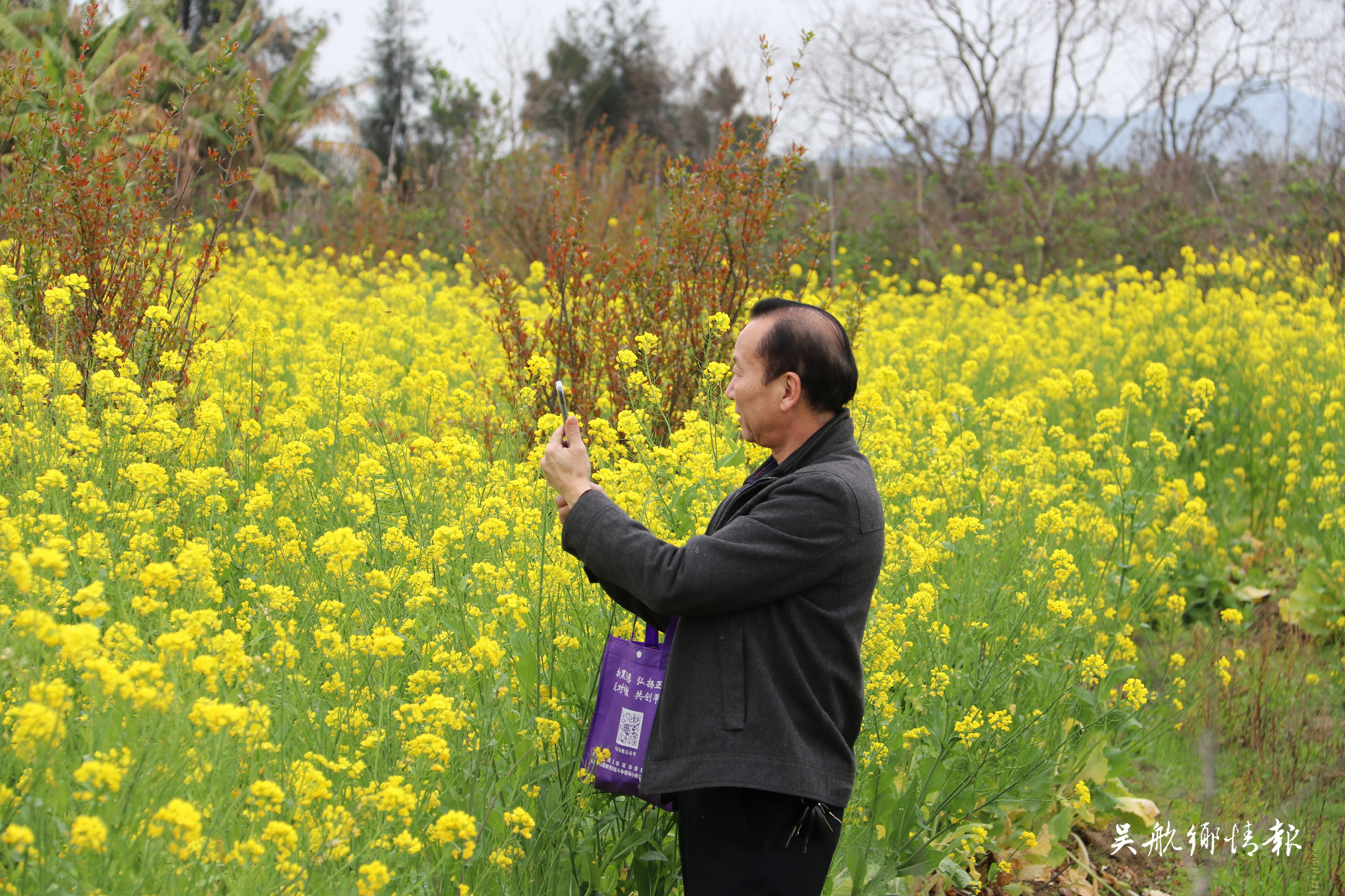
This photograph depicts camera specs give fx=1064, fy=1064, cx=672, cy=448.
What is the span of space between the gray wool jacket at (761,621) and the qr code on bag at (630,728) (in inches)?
2.3

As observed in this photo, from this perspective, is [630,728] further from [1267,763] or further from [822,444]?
[1267,763]

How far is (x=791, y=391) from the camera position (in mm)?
2416

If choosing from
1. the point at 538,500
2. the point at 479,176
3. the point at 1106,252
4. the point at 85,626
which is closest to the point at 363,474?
the point at 538,500

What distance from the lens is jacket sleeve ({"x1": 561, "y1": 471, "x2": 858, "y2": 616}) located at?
219 centimetres

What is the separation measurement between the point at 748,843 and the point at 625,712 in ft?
1.29

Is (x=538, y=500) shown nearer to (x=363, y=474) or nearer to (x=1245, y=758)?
(x=363, y=474)

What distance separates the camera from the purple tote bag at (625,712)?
7.88ft

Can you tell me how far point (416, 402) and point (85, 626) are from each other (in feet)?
12.5

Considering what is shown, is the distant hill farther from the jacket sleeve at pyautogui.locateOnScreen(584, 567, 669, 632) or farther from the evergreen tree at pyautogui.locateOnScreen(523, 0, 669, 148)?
the jacket sleeve at pyautogui.locateOnScreen(584, 567, 669, 632)

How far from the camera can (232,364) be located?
19.9 ft

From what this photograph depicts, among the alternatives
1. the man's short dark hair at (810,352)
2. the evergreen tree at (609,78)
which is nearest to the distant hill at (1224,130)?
the evergreen tree at (609,78)

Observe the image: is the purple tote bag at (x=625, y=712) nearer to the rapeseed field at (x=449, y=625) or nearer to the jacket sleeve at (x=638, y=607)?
the jacket sleeve at (x=638, y=607)

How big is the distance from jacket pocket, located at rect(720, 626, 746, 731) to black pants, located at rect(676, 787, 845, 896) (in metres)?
0.17

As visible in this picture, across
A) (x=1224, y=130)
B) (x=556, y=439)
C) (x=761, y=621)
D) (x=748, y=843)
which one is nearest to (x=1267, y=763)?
(x=748, y=843)
